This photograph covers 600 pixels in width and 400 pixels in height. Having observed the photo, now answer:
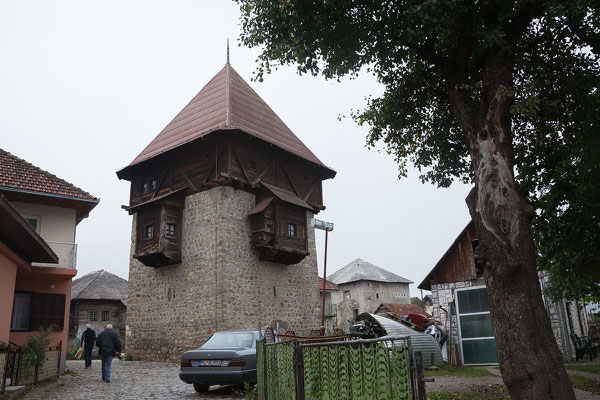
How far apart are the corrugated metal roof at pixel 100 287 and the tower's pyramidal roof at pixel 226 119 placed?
1449cm

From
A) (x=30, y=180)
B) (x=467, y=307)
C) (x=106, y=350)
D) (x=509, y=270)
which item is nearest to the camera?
(x=509, y=270)

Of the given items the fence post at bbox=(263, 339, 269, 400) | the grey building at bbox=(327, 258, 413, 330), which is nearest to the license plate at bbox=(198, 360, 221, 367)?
the fence post at bbox=(263, 339, 269, 400)

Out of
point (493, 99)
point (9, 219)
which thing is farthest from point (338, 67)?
point (9, 219)

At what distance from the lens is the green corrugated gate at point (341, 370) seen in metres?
4.40

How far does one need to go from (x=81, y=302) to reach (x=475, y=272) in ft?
92.7

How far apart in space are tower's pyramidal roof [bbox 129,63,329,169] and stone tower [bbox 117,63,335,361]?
133mm

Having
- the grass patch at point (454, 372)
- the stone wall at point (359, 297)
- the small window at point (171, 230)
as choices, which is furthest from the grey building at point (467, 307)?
the stone wall at point (359, 297)

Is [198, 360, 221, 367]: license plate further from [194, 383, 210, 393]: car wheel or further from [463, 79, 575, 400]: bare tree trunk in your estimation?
[463, 79, 575, 400]: bare tree trunk

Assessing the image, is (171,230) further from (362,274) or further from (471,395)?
(362,274)

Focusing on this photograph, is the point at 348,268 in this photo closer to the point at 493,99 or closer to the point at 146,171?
the point at 146,171

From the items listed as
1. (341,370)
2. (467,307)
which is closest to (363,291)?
(467,307)

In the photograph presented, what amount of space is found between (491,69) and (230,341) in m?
8.07

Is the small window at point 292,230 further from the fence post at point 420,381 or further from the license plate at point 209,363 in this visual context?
the fence post at point 420,381

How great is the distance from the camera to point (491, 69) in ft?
28.8
